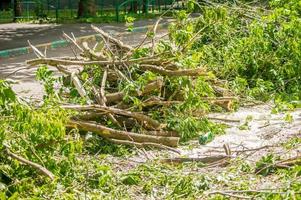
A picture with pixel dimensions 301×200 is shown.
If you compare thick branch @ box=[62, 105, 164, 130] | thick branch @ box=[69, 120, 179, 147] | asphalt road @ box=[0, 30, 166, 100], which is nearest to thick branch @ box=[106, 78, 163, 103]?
thick branch @ box=[62, 105, 164, 130]

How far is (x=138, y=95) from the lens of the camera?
7.46 meters

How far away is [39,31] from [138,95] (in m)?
14.2

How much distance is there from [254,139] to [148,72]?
1.43 meters

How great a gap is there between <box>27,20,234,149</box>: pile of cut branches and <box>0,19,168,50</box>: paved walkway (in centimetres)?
893

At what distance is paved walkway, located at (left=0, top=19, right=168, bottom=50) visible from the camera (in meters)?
18.1

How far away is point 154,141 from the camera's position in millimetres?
6910

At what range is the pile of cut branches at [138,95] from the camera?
709cm

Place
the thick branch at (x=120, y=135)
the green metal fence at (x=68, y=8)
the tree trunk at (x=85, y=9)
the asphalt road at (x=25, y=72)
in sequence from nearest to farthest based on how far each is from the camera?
the thick branch at (x=120, y=135)
the asphalt road at (x=25, y=72)
the tree trunk at (x=85, y=9)
the green metal fence at (x=68, y=8)

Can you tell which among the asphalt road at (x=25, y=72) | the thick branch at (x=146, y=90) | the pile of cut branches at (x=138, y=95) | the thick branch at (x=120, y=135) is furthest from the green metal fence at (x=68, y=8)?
the thick branch at (x=120, y=135)

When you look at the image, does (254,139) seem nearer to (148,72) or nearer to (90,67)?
(148,72)

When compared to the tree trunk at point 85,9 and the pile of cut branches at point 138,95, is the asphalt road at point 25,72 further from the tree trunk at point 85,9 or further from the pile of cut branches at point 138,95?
the tree trunk at point 85,9

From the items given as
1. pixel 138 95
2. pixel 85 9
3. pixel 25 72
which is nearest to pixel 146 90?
pixel 138 95

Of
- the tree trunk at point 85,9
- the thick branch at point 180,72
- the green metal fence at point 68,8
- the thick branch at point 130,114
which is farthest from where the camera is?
the green metal fence at point 68,8

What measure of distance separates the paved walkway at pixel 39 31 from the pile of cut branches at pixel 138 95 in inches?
352
